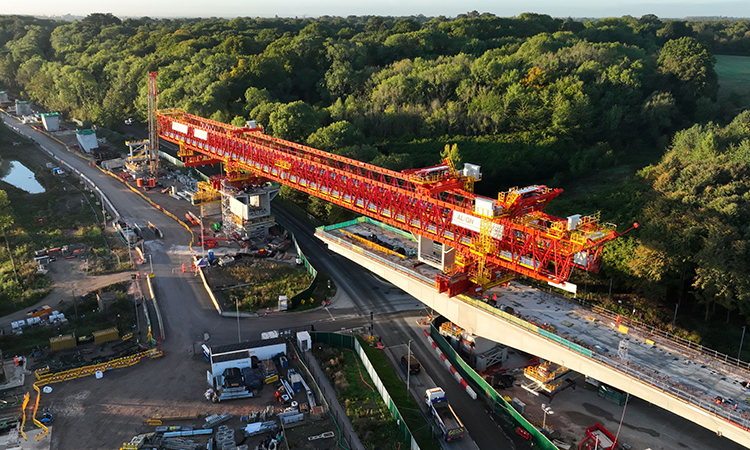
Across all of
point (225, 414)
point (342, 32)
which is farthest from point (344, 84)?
point (225, 414)

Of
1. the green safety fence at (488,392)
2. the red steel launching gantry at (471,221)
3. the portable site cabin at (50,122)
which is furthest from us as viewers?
the portable site cabin at (50,122)

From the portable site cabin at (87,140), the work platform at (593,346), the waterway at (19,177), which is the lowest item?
the waterway at (19,177)

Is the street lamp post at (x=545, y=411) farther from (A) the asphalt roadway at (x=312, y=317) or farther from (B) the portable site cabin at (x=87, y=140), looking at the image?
(B) the portable site cabin at (x=87, y=140)

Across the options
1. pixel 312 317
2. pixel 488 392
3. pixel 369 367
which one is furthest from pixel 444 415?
pixel 312 317

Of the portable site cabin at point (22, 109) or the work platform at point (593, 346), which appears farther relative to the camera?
the portable site cabin at point (22, 109)

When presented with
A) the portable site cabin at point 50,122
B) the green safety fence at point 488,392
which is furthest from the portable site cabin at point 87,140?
the green safety fence at point 488,392

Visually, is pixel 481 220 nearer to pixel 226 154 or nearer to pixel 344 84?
pixel 226 154
